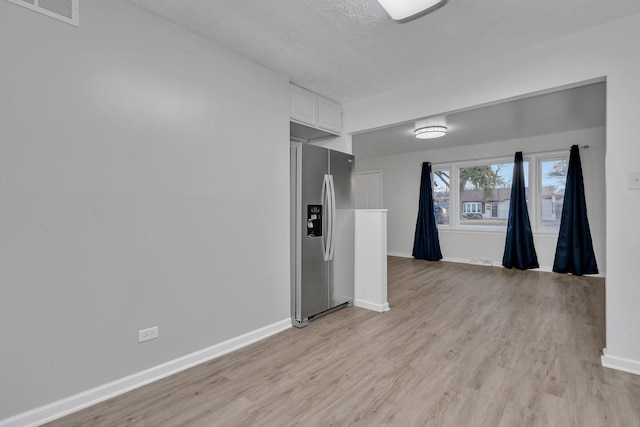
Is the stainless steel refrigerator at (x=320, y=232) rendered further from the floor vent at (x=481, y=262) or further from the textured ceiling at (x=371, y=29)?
the floor vent at (x=481, y=262)

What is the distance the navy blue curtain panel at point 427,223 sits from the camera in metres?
6.76

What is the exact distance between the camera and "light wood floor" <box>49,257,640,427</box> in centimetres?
175

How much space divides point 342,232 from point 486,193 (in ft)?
14.3

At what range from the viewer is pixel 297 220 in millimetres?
3156

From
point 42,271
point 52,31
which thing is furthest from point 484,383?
point 52,31

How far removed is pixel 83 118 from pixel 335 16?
183 cm

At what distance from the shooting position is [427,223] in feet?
22.4

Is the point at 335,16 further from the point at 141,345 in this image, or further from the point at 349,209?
the point at 141,345

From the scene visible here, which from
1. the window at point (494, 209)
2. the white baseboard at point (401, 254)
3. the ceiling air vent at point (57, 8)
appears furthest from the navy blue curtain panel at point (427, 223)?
the ceiling air vent at point (57, 8)

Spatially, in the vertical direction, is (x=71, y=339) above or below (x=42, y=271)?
below

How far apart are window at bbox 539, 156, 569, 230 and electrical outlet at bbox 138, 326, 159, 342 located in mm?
6537

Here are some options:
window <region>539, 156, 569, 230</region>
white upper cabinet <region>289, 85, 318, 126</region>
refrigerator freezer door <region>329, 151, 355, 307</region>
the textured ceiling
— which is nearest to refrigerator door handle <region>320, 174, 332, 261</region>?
refrigerator freezer door <region>329, 151, 355, 307</region>

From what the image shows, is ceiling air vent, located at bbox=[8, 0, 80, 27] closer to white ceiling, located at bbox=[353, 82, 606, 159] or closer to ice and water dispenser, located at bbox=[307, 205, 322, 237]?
ice and water dispenser, located at bbox=[307, 205, 322, 237]

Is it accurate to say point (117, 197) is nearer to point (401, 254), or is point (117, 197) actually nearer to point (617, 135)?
point (617, 135)
